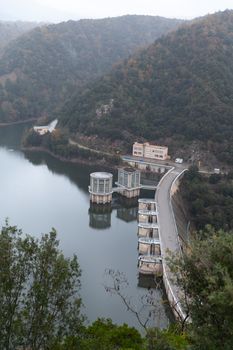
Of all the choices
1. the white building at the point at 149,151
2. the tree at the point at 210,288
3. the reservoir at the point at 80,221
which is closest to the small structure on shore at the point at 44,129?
the reservoir at the point at 80,221

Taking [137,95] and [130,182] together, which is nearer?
[130,182]

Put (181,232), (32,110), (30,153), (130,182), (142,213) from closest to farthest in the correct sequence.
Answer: (181,232) < (142,213) < (130,182) < (30,153) < (32,110)

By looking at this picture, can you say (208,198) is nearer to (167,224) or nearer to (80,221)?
(167,224)

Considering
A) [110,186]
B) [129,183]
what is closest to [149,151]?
[129,183]

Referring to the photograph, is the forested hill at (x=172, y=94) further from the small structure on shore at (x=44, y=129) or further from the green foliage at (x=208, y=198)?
the green foliage at (x=208, y=198)

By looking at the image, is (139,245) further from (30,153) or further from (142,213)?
(30,153)

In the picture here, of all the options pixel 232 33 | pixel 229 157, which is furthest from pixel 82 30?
pixel 229 157
